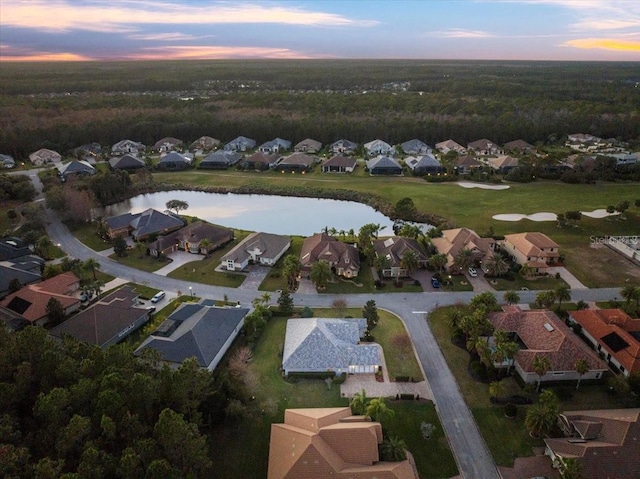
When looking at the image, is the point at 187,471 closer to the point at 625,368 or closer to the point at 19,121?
the point at 625,368

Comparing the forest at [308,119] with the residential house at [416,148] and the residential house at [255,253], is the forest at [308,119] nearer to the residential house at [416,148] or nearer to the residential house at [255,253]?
the residential house at [416,148]

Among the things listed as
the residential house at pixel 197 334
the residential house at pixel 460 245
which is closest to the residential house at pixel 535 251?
the residential house at pixel 460 245

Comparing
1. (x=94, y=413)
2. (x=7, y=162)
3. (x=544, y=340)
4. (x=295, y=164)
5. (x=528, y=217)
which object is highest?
(x=94, y=413)

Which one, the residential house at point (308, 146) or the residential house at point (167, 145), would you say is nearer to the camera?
the residential house at point (308, 146)

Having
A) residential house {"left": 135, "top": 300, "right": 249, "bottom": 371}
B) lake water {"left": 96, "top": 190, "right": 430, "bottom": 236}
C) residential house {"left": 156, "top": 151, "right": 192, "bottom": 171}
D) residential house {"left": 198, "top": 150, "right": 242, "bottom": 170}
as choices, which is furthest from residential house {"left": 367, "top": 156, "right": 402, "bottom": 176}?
residential house {"left": 135, "top": 300, "right": 249, "bottom": 371}

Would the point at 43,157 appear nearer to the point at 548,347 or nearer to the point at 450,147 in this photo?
the point at 450,147

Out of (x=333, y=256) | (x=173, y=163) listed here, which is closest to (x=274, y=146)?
(x=173, y=163)

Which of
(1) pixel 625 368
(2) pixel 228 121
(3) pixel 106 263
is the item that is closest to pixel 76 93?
(2) pixel 228 121
